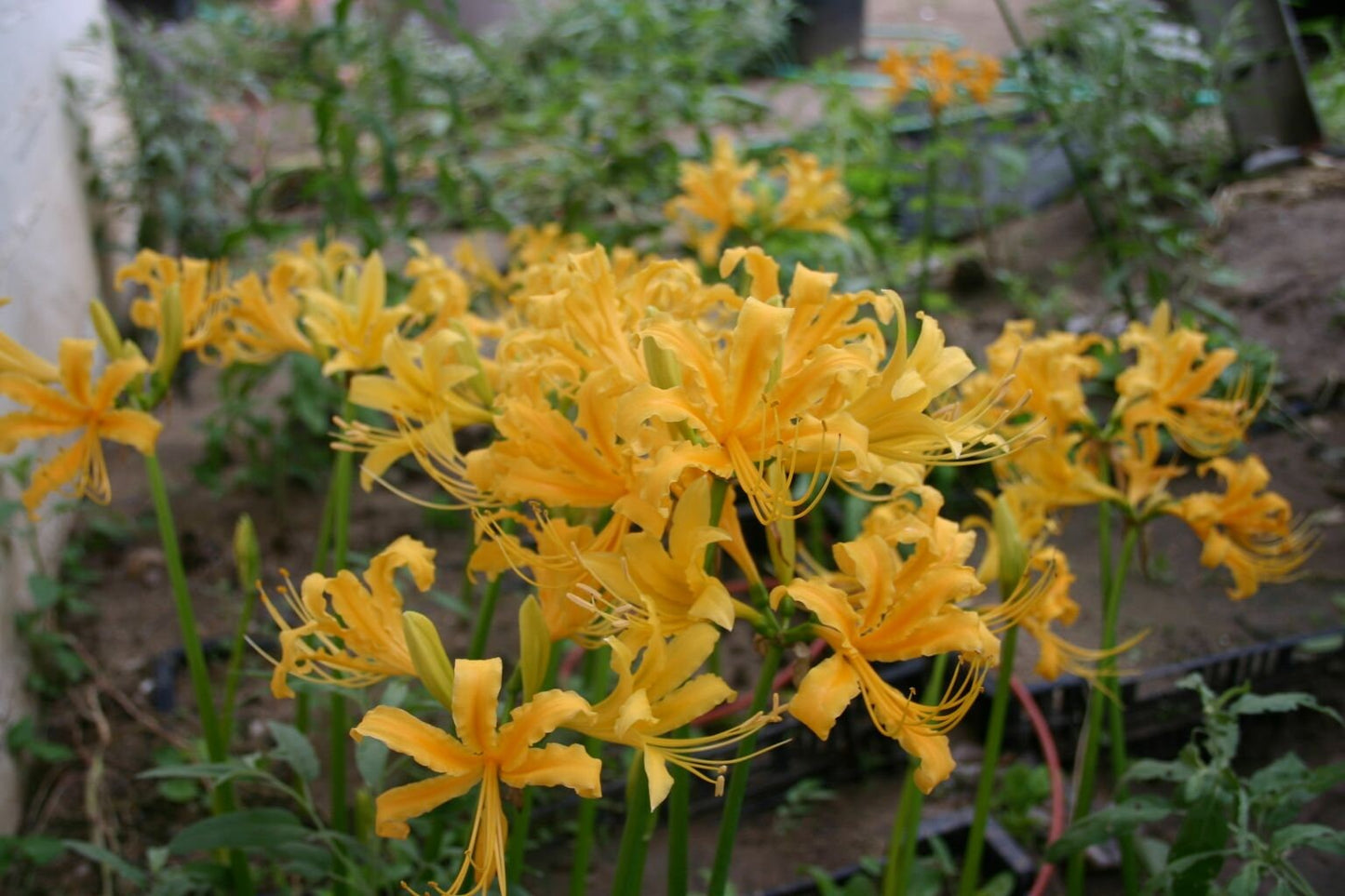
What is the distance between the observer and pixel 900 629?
870mm

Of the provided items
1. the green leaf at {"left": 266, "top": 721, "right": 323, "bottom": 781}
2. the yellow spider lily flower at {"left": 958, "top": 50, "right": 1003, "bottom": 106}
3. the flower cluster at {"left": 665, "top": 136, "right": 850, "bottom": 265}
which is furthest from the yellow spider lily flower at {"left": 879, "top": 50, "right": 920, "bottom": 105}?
the green leaf at {"left": 266, "top": 721, "right": 323, "bottom": 781}

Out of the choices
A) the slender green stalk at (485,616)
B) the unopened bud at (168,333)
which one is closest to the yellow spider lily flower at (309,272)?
the unopened bud at (168,333)

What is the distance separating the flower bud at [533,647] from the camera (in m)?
0.86

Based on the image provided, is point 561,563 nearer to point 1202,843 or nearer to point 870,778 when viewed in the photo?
point 1202,843

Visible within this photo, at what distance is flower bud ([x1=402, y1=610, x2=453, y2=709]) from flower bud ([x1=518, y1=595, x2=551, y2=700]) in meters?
0.06

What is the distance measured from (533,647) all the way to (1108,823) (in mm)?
729

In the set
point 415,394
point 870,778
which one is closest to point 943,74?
point 870,778

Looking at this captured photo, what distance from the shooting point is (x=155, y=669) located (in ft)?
7.45

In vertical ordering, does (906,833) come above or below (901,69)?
below

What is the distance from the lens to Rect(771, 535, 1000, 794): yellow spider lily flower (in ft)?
2.79

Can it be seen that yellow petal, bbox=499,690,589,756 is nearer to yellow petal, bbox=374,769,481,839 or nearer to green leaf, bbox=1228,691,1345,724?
yellow petal, bbox=374,769,481,839

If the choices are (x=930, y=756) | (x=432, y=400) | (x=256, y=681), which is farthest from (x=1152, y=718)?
(x=256, y=681)

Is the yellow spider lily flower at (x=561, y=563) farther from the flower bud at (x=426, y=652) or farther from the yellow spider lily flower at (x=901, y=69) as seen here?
the yellow spider lily flower at (x=901, y=69)

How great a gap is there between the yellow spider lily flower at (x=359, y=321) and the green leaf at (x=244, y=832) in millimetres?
485
